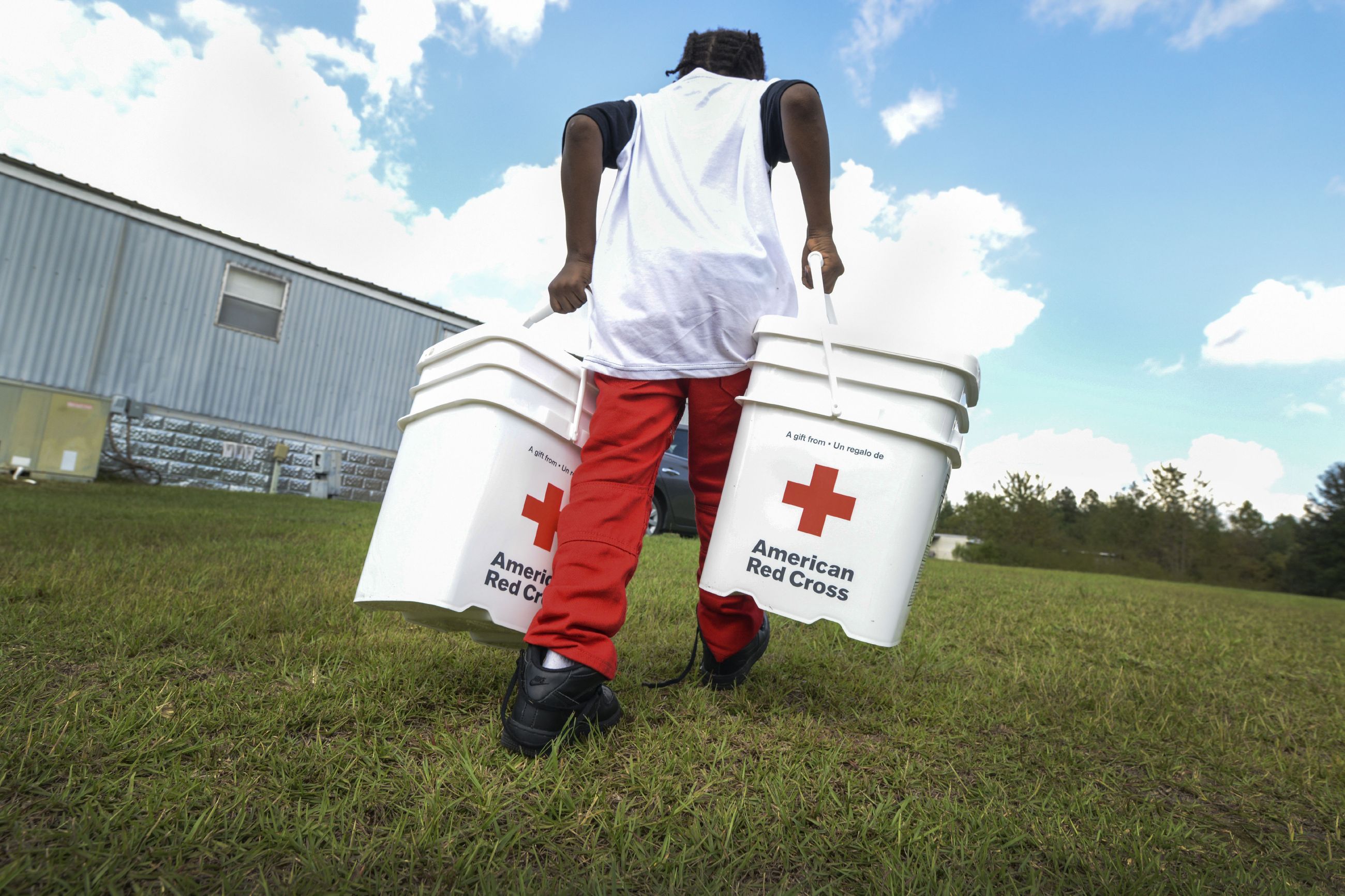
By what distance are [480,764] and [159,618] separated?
1357 mm

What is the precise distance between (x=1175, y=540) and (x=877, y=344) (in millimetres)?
42789

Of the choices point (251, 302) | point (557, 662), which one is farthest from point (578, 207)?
point (251, 302)

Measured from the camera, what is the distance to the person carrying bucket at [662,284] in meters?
1.62

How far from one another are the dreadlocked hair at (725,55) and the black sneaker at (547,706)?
1477mm

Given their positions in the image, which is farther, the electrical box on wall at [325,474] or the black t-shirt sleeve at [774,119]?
the electrical box on wall at [325,474]

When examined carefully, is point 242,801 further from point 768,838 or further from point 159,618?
point 159,618

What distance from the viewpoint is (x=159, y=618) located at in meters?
2.21

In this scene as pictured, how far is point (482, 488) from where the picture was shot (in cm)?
160

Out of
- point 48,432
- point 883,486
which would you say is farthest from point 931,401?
point 48,432

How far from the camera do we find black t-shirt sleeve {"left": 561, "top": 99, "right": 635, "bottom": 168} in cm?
185

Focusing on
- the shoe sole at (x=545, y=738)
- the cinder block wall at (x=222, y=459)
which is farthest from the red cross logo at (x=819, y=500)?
the cinder block wall at (x=222, y=459)

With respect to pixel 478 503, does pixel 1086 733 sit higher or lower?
lower

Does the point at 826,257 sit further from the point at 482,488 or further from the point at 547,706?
the point at 547,706

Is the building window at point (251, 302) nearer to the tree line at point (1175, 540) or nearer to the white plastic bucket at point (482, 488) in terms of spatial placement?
the white plastic bucket at point (482, 488)
